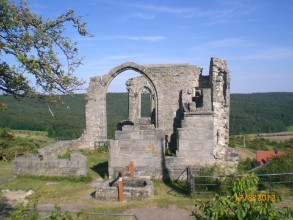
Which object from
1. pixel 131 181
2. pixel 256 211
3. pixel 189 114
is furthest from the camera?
pixel 189 114

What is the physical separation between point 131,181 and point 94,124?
8.79 meters

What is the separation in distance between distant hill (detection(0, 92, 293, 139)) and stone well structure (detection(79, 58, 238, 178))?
51.5 ft

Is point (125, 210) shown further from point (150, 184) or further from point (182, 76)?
point (182, 76)

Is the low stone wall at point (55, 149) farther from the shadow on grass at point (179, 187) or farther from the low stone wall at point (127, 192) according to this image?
the shadow on grass at point (179, 187)

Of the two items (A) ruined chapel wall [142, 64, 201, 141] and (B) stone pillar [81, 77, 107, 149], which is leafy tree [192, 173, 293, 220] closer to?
(A) ruined chapel wall [142, 64, 201, 141]

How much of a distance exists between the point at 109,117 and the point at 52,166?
4455 centimetres

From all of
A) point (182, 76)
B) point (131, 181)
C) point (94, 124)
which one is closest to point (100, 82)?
point (94, 124)

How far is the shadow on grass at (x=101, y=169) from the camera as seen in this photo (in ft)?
39.5

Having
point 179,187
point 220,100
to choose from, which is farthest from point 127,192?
point 220,100

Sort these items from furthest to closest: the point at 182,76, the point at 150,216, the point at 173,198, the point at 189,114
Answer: the point at 182,76, the point at 189,114, the point at 173,198, the point at 150,216

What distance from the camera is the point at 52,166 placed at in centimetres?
1172

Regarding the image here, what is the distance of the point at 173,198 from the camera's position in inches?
358

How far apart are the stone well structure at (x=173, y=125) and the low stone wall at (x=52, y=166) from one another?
1230 millimetres
